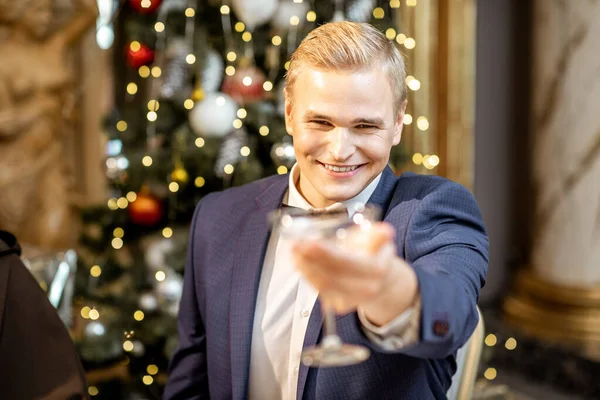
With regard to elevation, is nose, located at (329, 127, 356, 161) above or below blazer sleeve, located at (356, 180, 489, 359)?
above

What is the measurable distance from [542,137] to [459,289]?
11.2ft

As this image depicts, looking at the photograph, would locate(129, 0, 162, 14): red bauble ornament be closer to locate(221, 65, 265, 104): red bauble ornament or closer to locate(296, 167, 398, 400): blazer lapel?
locate(221, 65, 265, 104): red bauble ornament

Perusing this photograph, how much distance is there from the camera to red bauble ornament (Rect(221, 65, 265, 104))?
3.51 m

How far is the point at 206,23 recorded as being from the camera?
368cm

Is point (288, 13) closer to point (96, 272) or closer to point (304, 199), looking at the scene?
point (96, 272)

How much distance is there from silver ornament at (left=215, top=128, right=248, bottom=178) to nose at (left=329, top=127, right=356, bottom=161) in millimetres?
2029

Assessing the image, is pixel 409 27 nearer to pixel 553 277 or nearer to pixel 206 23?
pixel 206 23

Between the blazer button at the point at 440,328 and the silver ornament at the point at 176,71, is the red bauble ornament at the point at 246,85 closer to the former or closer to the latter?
the silver ornament at the point at 176,71

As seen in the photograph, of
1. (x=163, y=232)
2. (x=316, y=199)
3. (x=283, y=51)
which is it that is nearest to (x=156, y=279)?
(x=163, y=232)

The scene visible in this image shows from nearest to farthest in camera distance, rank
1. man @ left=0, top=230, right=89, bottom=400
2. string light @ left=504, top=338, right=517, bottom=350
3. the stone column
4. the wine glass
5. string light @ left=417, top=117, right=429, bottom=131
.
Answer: the wine glass, man @ left=0, top=230, right=89, bottom=400, the stone column, string light @ left=417, top=117, right=429, bottom=131, string light @ left=504, top=338, right=517, bottom=350

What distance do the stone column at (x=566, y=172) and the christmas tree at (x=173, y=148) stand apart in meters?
1.18

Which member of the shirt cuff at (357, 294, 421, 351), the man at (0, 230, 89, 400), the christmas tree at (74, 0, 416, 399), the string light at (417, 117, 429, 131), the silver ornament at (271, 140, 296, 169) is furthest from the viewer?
the string light at (417, 117, 429, 131)

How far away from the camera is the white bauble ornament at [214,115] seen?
11.1ft

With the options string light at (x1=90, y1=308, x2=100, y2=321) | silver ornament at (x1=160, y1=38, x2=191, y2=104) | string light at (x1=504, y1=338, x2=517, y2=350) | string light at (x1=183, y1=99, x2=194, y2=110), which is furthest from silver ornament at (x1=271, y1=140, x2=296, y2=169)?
string light at (x1=504, y1=338, x2=517, y2=350)
